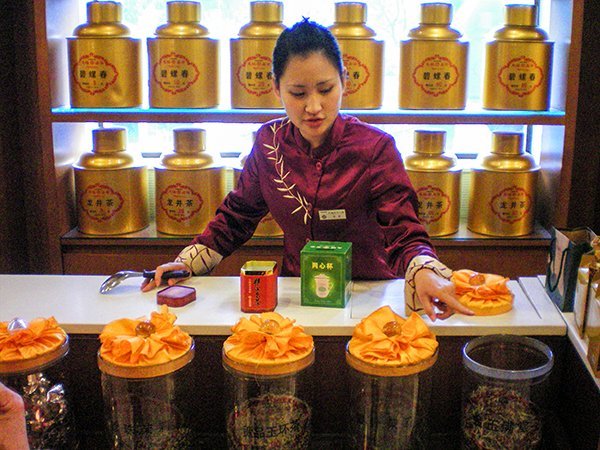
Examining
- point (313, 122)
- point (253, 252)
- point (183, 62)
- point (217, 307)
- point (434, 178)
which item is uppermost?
point (183, 62)

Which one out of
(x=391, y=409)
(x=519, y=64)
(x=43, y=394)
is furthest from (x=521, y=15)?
(x=43, y=394)

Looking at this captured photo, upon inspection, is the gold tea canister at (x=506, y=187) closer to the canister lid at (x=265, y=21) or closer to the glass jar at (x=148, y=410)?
the canister lid at (x=265, y=21)

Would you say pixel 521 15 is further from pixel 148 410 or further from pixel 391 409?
pixel 148 410

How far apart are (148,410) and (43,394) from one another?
172mm

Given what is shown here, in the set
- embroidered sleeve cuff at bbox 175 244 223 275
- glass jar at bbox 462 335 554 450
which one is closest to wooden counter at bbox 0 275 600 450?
glass jar at bbox 462 335 554 450

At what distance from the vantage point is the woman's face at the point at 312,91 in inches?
64.9

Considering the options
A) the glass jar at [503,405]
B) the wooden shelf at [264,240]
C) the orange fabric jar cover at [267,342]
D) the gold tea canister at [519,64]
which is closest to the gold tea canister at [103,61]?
Result: the wooden shelf at [264,240]

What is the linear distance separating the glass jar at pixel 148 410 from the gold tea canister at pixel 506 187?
5.25 feet

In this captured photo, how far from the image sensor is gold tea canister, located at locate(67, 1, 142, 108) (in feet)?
8.16

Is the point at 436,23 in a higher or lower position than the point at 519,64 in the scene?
higher

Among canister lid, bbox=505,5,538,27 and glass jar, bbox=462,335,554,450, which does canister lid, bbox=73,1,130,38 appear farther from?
glass jar, bbox=462,335,554,450

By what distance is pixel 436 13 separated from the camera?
2.45 m

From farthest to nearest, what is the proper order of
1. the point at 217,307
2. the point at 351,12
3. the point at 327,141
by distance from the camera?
the point at 351,12
the point at 327,141
the point at 217,307

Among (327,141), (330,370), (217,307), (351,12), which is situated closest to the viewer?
(330,370)
